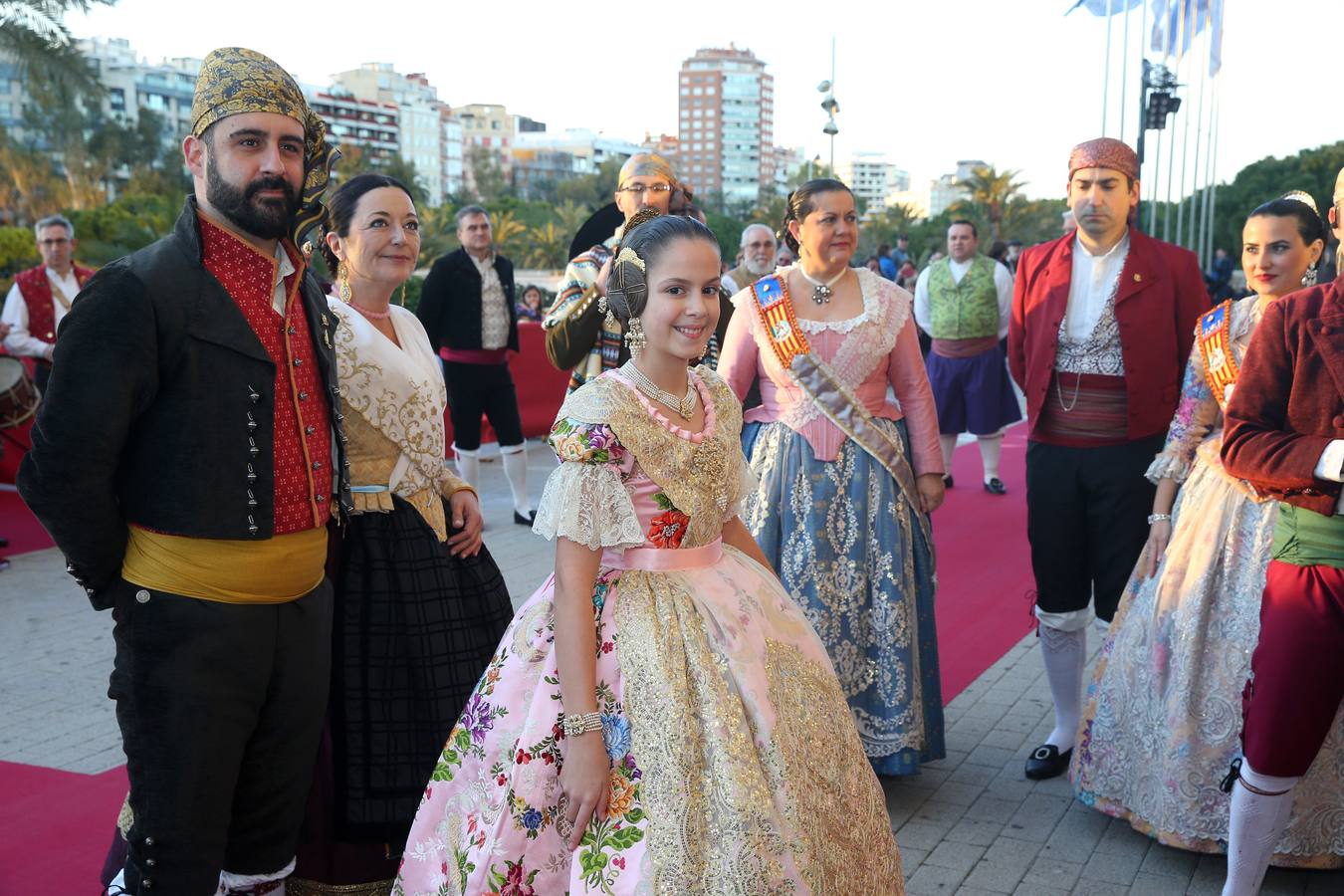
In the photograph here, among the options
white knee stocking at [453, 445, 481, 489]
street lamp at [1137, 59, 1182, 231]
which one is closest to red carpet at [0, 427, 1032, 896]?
white knee stocking at [453, 445, 481, 489]

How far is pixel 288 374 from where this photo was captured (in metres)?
2.54

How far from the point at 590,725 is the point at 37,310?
7550mm

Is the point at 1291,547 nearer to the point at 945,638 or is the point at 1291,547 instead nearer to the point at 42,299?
the point at 945,638

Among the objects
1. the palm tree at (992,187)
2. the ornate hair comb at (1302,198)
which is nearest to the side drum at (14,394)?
the ornate hair comb at (1302,198)

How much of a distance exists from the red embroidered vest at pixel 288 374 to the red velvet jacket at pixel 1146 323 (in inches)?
97.7

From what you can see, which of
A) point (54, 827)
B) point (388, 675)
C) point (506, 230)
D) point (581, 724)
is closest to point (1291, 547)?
point (581, 724)

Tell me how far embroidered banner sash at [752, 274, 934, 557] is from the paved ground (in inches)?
39.4

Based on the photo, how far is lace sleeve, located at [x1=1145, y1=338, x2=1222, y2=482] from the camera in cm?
366

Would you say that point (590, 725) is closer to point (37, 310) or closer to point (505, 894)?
point (505, 894)

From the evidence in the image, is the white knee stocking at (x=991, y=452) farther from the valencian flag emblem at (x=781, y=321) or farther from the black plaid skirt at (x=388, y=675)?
the black plaid skirt at (x=388, y=675)

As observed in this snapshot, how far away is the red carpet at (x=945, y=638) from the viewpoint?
11.4 ft

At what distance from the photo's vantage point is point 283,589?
249 centimetres

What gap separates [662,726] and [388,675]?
1.08 metres

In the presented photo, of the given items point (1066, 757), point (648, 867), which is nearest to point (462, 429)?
point (1066, 757)
